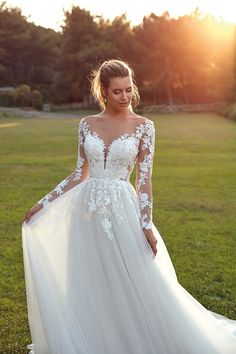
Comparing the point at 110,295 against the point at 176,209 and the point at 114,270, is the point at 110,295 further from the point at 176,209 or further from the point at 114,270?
the point at 176,209

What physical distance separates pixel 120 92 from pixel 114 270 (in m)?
1.37

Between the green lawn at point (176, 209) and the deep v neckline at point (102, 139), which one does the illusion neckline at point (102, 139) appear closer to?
the deep v neckline at point (102, 139)

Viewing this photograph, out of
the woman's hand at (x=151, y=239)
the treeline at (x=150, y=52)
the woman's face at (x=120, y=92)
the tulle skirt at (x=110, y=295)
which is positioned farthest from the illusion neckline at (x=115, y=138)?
the treeline at (x=150, y=52)

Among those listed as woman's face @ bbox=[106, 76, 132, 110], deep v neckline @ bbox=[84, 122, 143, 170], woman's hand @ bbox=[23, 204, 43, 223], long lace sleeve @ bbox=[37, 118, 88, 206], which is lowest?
woman's hand @ bbox=[23, 204, 43, 223]

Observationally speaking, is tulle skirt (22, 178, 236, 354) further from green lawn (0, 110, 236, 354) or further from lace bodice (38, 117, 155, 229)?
green lawn (0, 110, 236, 354)

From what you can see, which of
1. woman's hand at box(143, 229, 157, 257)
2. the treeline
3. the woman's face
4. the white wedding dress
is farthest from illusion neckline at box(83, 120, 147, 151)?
the treeline

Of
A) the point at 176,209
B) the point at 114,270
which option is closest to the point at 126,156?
the point at 114,270

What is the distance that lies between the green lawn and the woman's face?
2.37 m

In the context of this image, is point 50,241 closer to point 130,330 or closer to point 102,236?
point 102,236

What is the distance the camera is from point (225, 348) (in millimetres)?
3883

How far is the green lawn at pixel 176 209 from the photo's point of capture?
561cm

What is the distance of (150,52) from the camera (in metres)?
55.2

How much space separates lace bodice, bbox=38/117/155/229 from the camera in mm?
3732

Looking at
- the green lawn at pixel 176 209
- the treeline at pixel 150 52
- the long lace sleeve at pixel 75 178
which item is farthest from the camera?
the treeline at pixel 150 52
